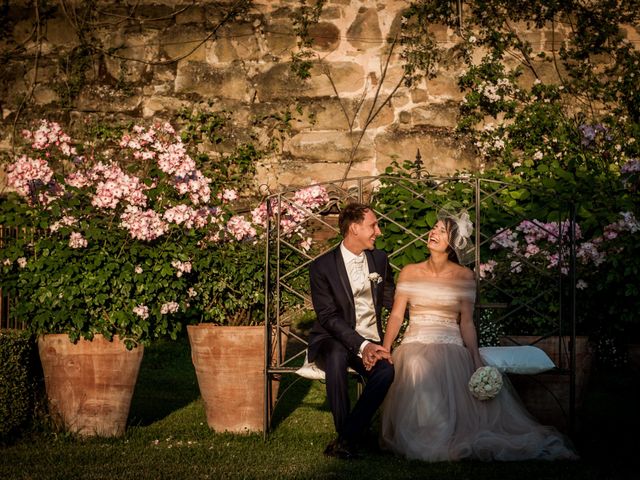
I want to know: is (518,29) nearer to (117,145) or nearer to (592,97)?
(592,97)

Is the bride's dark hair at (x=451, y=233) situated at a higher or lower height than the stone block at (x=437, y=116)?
lower

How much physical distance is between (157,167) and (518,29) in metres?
3.52

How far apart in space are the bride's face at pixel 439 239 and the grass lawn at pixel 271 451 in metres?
1.25

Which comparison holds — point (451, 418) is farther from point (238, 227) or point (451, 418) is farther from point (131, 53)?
point (131, 53)

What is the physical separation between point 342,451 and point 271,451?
436 mm

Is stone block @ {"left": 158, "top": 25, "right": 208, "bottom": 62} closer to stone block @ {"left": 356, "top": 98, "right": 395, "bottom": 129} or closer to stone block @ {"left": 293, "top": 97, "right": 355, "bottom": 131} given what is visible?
stone block @ {"left": 293, "top": 97, "right": 355, "bottom": 131}

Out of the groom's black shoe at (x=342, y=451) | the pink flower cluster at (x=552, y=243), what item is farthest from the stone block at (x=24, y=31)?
the groom's black shoe at (x=342, y=451)

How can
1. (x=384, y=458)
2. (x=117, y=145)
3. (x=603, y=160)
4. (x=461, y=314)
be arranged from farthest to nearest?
(x=117, y=145) → (x=603, y=160) → (x=461, y=314) → (x=384, y=458)

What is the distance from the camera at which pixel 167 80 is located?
819cm

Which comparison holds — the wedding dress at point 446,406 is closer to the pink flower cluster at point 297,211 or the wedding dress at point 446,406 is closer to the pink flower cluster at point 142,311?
the pink flower cluster at point 297,211

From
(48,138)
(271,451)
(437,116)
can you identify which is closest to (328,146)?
(437,116)

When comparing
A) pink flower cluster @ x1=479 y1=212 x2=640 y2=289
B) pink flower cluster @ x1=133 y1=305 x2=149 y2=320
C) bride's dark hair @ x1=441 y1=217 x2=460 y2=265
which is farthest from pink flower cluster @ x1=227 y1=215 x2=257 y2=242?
pink flower cluster @ x1=479 y1=212 x2=640 y2=289

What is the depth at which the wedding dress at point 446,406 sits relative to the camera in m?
4.70

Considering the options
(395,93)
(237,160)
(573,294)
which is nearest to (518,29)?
(395,93)
